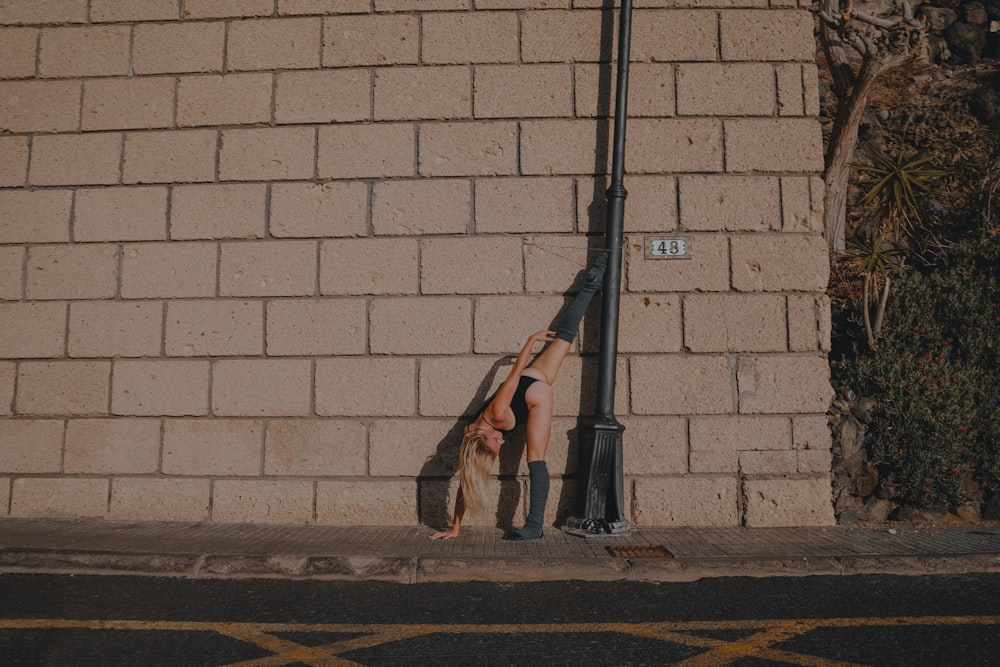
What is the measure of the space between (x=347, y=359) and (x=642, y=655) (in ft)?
11.4

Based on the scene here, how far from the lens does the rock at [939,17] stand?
13.8 metres

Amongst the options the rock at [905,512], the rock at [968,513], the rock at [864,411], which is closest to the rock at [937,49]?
the rock at [864,411]

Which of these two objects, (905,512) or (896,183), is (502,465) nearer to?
(905,512)

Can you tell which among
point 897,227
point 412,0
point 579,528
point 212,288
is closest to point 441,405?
point 579,528

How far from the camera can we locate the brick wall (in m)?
5.44

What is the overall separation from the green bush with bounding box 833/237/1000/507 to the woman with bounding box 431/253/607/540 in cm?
284

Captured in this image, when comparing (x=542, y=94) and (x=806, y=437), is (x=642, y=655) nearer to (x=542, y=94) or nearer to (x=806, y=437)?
(x=806, y=437)

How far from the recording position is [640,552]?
4516 millimetres

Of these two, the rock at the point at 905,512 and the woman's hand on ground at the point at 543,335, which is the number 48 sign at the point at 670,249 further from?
the rock at the point at 905,512

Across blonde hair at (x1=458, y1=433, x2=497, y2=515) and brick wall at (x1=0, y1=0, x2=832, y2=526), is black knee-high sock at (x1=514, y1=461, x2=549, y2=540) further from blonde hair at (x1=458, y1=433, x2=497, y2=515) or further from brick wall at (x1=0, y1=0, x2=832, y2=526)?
brick wall at (x1=0, y1=0, x2=832, y2=526)

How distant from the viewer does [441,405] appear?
A: 215 inches

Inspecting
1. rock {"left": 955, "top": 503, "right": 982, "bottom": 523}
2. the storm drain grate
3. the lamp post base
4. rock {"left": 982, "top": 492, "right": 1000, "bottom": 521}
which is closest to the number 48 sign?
the lamp post base

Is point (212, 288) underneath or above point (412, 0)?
underneath

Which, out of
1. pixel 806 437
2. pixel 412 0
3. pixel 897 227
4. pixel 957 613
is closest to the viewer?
pixel 957 613
